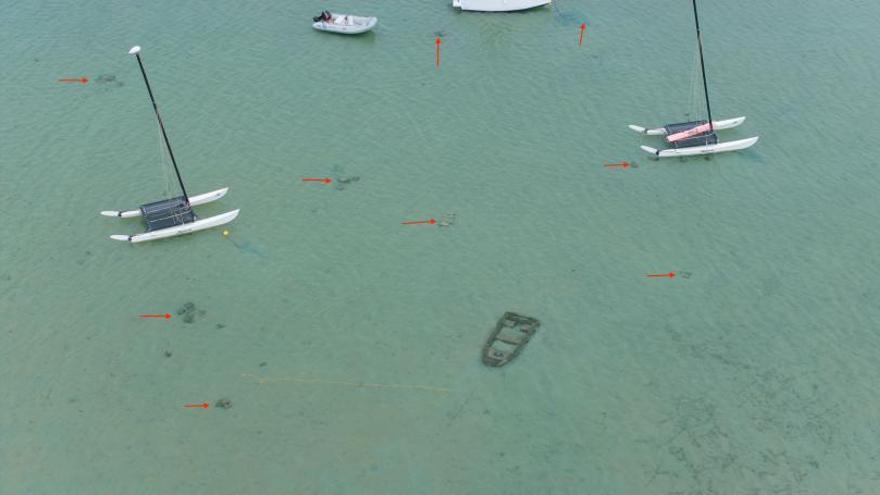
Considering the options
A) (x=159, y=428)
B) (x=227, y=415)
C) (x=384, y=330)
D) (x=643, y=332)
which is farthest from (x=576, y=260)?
(x=159, y=428)

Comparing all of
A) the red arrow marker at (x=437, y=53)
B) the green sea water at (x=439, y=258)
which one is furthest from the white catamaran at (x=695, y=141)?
the red arrow marker at (x=437, y=53)

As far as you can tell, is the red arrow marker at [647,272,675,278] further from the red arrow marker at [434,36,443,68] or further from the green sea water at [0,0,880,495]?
the red arrow marker at [434,36,443,68]

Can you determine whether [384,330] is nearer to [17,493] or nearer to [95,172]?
[17,493]

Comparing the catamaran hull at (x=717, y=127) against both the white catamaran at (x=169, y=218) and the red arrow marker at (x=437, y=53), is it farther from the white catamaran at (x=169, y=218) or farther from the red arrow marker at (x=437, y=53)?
the white catamaran at (x=169, y=218)

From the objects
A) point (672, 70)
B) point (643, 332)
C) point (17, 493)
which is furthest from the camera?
point (672, 70)

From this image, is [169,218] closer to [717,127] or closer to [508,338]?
[508,338]

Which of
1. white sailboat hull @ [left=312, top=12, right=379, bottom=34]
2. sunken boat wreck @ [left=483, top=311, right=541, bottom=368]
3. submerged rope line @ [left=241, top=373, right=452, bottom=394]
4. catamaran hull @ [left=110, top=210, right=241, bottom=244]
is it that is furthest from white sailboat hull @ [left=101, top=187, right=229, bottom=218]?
white sailboat hull @ [left=312, top=12, right=379, bottom=34]
